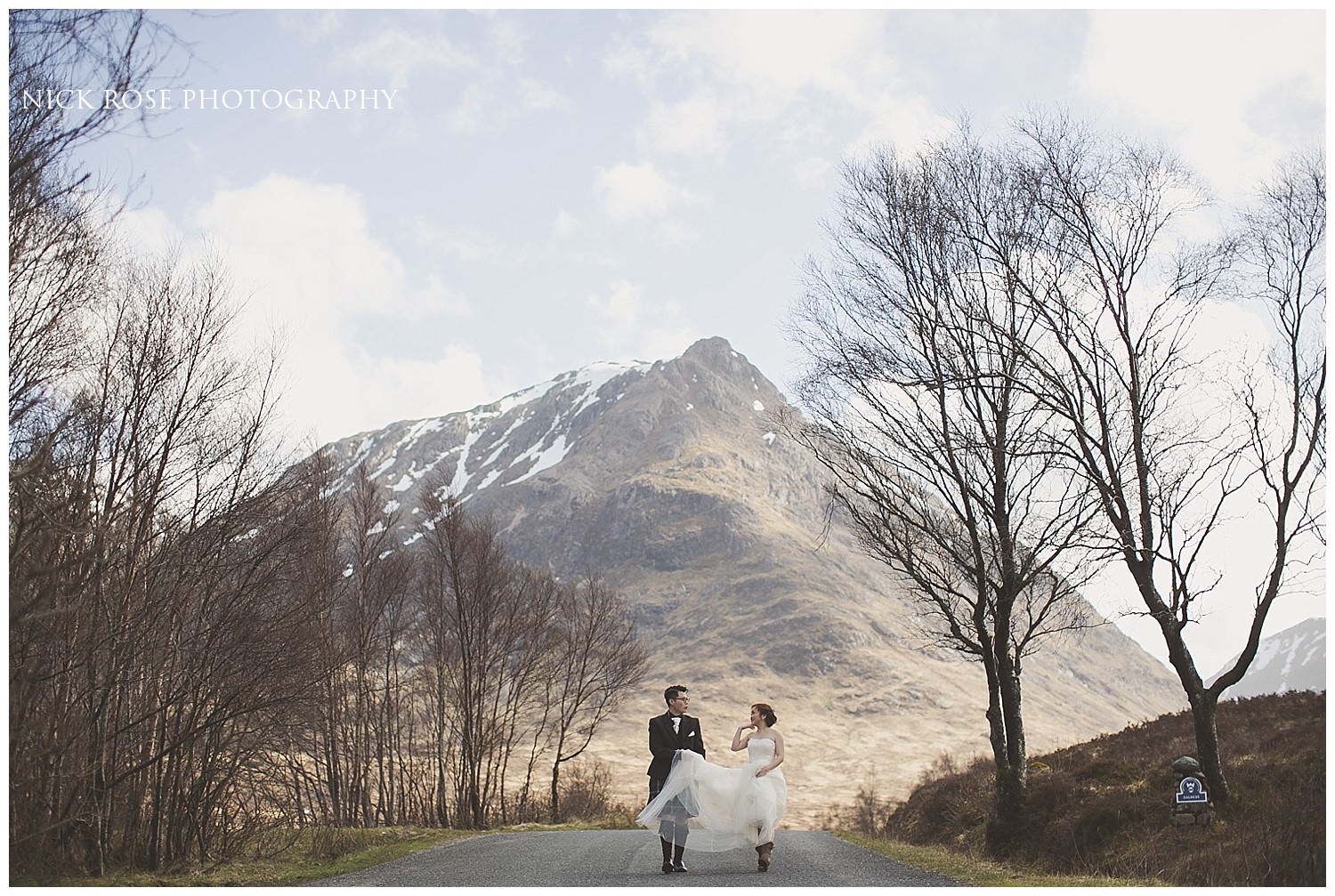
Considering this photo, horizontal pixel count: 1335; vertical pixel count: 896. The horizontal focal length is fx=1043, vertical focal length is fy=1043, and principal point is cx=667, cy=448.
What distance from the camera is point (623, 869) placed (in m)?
11.6

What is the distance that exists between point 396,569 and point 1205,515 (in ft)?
80.4

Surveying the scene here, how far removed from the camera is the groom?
36.7 feet

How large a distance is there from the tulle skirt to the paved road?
14.9 inches

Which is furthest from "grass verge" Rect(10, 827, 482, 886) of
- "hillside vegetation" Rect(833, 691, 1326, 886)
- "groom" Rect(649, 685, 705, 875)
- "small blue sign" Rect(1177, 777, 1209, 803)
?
"small blue sign" Rect(1177, 777, 1209, 803)

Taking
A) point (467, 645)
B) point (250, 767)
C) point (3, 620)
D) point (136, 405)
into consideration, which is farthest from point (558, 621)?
point (3, 620)

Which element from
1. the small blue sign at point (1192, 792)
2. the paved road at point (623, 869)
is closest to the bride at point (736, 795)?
the paved road at point (623, 869)

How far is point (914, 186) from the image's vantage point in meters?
14.7

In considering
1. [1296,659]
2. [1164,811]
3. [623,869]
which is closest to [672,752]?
[623,869]

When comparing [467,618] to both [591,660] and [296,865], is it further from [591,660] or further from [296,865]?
[296,865]

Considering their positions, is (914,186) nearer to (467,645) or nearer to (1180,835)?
(1180,835)

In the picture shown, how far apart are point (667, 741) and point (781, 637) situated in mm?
125406

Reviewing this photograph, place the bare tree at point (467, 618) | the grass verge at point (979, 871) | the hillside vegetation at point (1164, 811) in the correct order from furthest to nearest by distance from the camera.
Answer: the bare tree at point (467, 618), the grass verge at point (979, 871), the hillside vegetation at point (1164, 811)

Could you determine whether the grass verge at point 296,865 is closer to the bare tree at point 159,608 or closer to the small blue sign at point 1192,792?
the bare tree at point 159,608

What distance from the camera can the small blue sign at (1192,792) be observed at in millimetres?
12508
